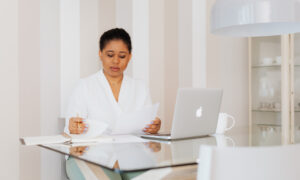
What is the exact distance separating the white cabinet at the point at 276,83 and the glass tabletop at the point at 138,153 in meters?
1.61

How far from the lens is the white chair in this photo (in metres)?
0.90

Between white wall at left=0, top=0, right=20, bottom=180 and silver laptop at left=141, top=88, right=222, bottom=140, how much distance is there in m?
0.86

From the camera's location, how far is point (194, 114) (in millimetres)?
1876

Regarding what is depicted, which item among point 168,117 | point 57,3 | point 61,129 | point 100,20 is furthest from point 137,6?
point 61,129

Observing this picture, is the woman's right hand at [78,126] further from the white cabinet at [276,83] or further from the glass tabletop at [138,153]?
the white cabinet at [276,83]

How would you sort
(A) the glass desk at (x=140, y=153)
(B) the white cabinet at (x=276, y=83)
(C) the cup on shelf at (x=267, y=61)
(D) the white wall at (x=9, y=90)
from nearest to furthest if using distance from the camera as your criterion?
1. (A) the glass desk at (x=140, y=153)
2. (D) the white wall at (x=9, y=90)
3. (B) the white cabinet at (x=276, y=83)
4. (C) the cup on shelf at (x=267, y=61)

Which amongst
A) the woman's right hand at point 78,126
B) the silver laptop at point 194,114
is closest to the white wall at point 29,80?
the woman's right hand at point 78,126

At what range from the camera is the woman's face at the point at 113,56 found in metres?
2.39

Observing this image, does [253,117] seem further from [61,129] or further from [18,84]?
[18,84]

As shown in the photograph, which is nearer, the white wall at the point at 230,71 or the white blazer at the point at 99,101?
the white blazer at the point at 99,101

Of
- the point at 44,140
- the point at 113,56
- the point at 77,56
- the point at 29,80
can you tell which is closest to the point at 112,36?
the point at 113,56

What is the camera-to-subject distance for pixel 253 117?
140 inches

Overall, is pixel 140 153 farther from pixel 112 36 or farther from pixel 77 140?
pixel 112 36

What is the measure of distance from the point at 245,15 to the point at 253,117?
6.63 feet
